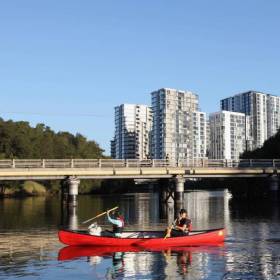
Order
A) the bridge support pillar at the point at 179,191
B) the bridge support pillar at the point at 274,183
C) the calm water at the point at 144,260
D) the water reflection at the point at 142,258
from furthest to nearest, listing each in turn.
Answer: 1. the bridge support pillar at the point at 274,183
2. the bridge support pillar at the point at 179,191
3. the water reflection at the point at 142,258
4. the calm water at the point at 144,260

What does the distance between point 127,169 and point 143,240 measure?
33.6 metres

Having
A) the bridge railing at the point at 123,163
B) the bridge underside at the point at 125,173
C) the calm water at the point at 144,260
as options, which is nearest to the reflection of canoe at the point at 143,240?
the calm water at the point at 144,260

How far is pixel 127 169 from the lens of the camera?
65000mm

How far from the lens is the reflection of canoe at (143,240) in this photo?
31.5m

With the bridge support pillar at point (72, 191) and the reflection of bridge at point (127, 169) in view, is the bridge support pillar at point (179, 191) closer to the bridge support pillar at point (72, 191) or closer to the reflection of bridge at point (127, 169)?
the reflection of bridge at point (127, 169)

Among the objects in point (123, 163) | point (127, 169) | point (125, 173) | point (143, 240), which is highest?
point (123, 163)

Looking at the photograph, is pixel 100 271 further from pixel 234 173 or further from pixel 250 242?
pixel 234 173

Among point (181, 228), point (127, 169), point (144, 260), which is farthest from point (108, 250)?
point (127, 169)

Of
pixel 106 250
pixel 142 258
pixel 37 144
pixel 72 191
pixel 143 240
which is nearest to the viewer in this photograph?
pixel 142 258

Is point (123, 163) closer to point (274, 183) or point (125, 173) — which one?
point (125, 173)

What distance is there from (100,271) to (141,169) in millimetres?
40820

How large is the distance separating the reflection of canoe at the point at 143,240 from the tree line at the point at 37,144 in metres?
68.8

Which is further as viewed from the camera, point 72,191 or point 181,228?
point 72,191

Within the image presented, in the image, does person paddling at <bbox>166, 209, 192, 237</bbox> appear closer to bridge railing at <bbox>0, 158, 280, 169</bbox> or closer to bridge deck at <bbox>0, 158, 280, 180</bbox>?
bridge deck at <bbox>0, 158, 280, 180</bbox>
